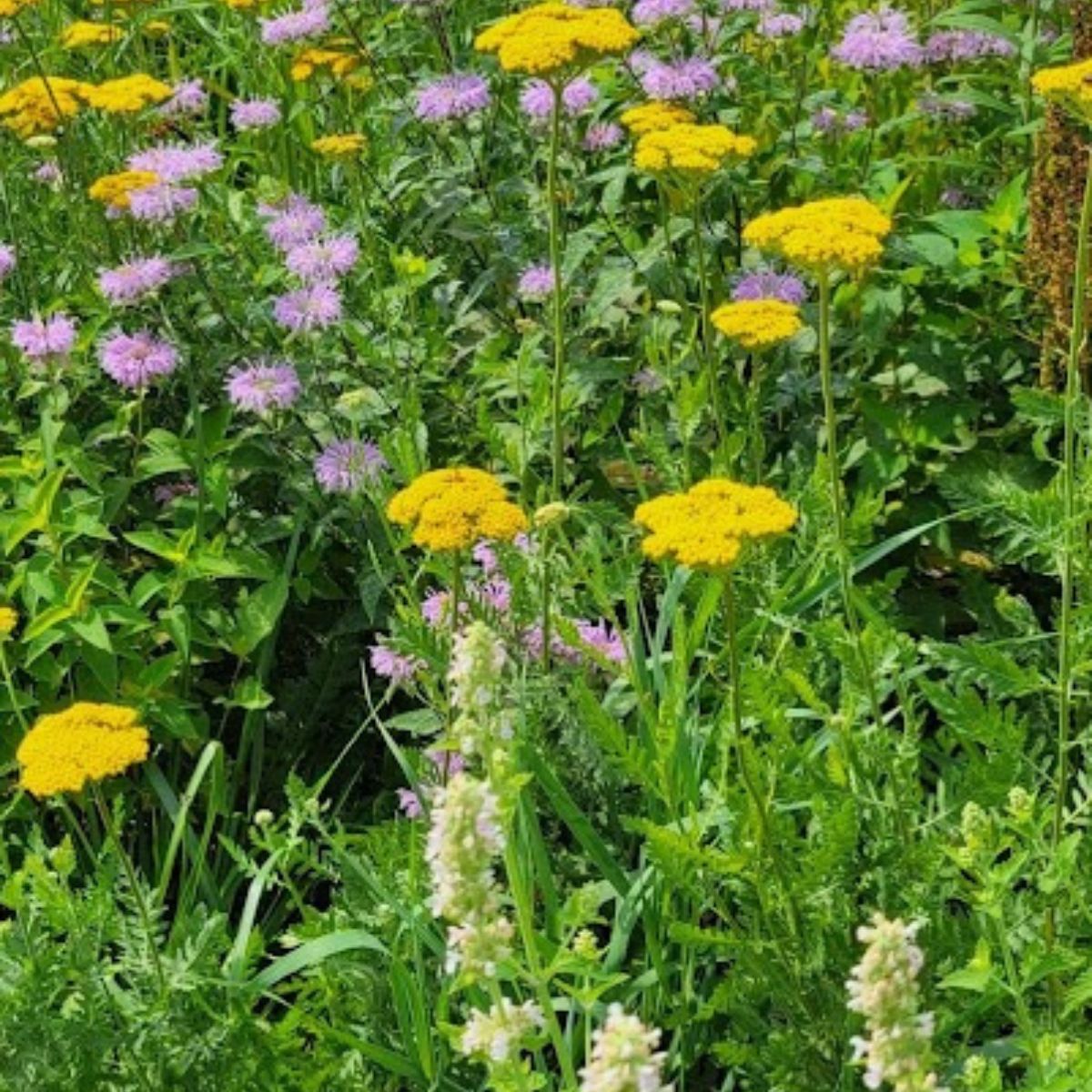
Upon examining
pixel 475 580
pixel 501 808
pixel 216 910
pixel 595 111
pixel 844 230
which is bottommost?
pixel 216 910

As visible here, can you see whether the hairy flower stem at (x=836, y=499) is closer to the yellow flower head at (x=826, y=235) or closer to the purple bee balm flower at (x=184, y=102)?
the yellow flower head at (x=826, y=235)

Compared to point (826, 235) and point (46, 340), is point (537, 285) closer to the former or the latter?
point (46, 340)

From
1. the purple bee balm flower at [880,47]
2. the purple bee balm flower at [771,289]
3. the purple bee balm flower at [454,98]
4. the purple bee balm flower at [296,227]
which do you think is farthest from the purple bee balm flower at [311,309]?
the purple bee balm flower at [880,47]

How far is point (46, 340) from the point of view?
3.45 m

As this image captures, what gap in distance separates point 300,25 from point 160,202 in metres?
0.61

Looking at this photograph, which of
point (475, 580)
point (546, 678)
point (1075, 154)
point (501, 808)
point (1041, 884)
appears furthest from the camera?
point (1075, 154)

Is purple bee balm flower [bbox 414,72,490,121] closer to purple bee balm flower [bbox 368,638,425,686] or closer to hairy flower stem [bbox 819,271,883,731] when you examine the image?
purple bee balm flower [bbox 368,638,425,686]

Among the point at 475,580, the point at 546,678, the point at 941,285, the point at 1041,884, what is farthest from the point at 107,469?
the point at 1041,884

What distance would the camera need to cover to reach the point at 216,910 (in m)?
2.99

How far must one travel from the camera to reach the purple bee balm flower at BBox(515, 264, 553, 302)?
350 centimetres

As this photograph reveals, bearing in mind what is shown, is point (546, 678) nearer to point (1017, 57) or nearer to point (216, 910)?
point (216, 910)

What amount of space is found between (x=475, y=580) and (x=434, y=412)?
574mm

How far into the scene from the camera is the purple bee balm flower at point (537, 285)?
11.5ft

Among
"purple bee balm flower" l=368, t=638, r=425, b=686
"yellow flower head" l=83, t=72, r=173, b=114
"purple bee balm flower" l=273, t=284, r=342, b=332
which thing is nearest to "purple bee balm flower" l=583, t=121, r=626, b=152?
"purple bee balm flower" l=273, t=284, r=342, b=332
